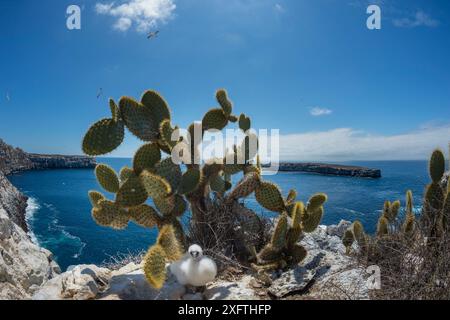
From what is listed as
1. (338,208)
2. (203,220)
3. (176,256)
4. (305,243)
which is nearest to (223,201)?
(203,220)

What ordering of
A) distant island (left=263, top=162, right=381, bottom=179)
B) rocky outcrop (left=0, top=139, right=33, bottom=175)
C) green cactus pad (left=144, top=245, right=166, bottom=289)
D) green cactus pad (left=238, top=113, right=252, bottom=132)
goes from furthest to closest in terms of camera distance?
rocky outcrop (left=0, top=139, right=33, bottom=175) → distant island (left=263, top=162, right=381, bottom=179) → green cactus pad (left=238, top=113, right=252, bottom=132) → green cactus pad (left=144, top=245, right=166, bottom=289)

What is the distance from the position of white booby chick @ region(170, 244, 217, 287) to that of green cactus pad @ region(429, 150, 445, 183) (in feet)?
11.5

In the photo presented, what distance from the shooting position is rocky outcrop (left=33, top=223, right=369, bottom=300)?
2.76m

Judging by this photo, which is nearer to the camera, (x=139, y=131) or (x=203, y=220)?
(x=139, y=131)

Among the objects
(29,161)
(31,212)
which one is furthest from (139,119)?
(29,161)

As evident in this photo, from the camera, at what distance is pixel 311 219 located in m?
3.63

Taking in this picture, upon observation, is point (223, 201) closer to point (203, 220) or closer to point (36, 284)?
point (203, 220)

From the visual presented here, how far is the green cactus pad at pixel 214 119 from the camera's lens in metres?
3.62

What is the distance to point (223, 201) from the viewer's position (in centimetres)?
382

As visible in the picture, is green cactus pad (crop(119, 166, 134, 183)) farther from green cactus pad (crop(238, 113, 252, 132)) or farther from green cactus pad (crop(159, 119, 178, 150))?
green cactus pad (crop(238, 113, 252, 132))

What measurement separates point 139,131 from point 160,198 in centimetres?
84

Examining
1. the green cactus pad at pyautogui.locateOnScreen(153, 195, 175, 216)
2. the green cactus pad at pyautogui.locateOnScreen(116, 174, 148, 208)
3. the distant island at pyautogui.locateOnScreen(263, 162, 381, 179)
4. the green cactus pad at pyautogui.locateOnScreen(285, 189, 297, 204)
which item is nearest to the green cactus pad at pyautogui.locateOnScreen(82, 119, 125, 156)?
the green cactus pad at pyautogui.locateOnScreen(116, 174, 148, 208)

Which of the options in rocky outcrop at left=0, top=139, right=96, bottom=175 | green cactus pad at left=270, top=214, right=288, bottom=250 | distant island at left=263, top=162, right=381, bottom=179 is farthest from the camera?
rocky outcrop at left=0, top=139, right=96, bottom=175

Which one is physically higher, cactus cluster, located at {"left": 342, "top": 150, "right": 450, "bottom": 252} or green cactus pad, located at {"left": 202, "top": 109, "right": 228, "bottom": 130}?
green cactus pad, located at {"left": 202, "top": 109, "right": 228, "bottom": 130}
